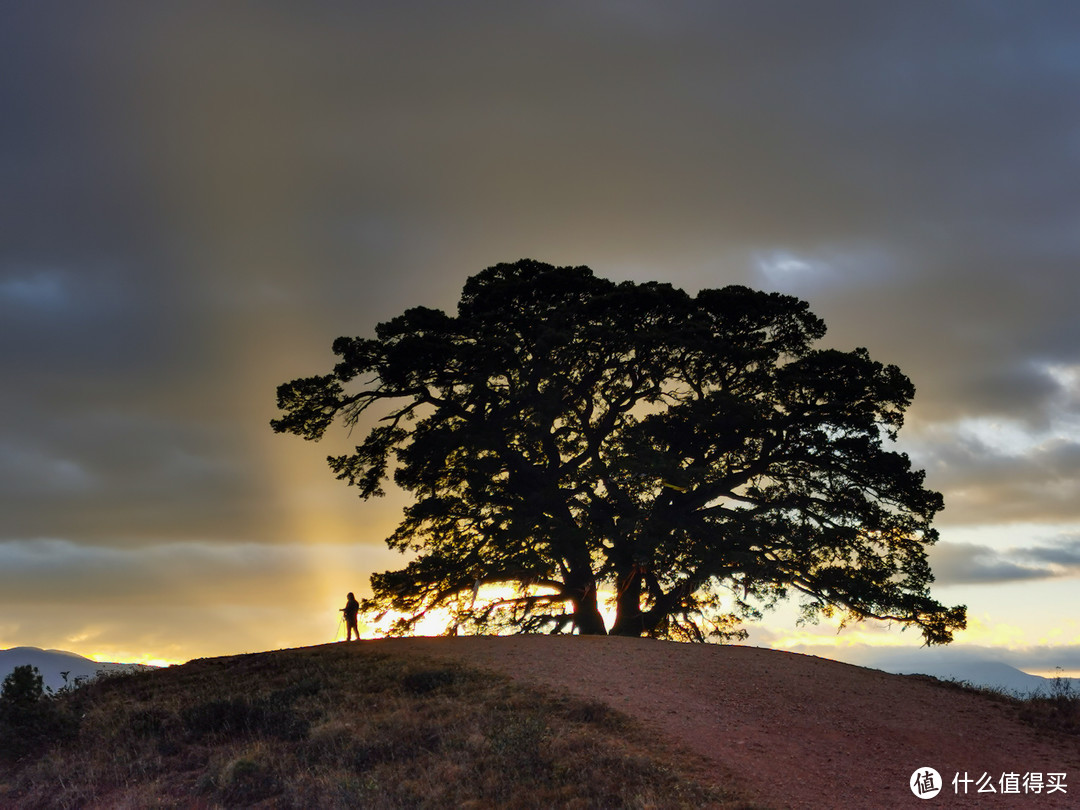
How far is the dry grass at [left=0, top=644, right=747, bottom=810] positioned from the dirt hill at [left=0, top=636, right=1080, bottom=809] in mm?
51

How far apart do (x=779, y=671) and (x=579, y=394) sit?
1384cm

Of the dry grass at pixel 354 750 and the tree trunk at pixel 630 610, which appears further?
the tree trunk at pixel 630 610

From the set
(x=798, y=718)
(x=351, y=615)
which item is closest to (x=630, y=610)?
(x=351, y=615)

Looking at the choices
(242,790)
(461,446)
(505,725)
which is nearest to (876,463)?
(461,446)

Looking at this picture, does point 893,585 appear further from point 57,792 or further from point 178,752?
point 57,792

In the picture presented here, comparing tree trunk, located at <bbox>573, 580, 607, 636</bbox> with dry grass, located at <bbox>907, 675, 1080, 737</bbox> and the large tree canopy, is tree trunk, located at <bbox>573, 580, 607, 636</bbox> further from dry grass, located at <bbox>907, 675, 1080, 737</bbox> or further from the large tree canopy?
dry grass, located at <bbox>907, 675, 1080, 737</bbox>

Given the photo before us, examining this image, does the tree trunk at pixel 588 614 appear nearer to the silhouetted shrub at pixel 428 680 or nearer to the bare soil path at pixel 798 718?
the bare soil path at pixel 798 718

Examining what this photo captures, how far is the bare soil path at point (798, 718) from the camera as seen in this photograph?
1683 centimetres

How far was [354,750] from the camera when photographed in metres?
19.3

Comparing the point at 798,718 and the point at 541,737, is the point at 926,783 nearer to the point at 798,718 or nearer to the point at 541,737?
the point at 798,718

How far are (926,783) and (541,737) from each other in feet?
23.1

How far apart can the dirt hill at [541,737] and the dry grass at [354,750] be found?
51 mm

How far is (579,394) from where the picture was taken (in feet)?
118

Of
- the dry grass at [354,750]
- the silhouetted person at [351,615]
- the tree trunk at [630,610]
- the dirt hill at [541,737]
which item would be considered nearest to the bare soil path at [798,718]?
the dirt hill at [541,737]
